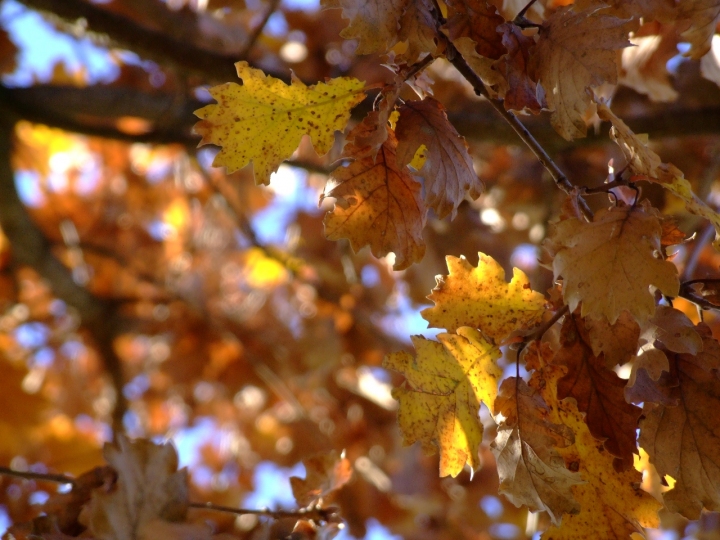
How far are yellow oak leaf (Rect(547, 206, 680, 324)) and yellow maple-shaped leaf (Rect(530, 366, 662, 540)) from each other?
167mm

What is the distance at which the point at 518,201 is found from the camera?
106 inches

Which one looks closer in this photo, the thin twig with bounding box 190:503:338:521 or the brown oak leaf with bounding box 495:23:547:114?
the brown oak leaf with bounding box 495:23:547:114

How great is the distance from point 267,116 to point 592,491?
638mm

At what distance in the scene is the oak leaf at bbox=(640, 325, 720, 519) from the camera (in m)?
0.84

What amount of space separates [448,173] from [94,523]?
673 millimetres

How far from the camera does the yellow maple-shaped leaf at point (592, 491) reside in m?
0.92

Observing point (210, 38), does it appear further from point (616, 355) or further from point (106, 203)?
point (616, 355)

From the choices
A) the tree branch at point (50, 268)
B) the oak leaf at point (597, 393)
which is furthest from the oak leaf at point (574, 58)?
the tree branch at point (50, 268)

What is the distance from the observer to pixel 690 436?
0.85m

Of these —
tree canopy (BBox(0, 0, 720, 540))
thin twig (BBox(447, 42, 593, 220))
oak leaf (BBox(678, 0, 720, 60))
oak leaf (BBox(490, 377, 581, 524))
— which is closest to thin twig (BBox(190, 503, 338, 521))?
tree canopy (BBox(0, 0, 720, 540))

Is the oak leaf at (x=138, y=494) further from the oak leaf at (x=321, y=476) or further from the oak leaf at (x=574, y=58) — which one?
the oak leaf at (x=574, y=58)

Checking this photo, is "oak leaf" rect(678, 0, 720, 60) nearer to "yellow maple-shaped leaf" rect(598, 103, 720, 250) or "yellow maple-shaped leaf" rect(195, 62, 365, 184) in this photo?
"yellow maple-shaped leaf" rect(598, 103, 720, 250)

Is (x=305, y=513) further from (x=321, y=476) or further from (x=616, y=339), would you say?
(x=616, y=339)

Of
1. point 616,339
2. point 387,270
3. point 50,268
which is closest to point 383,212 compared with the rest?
point 616,339
